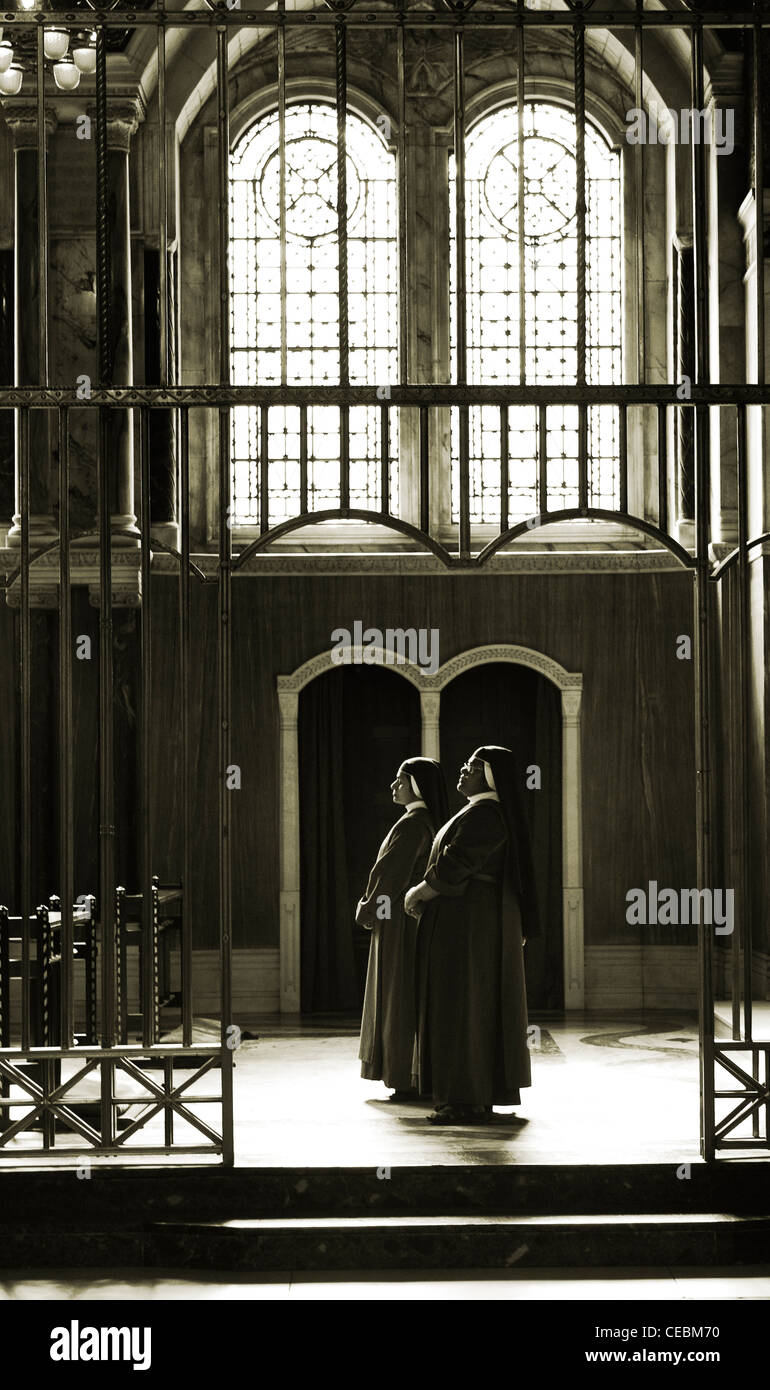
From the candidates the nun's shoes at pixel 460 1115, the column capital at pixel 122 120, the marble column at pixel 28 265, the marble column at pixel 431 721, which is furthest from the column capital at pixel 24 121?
the nun's shoes at pixel 460 1115

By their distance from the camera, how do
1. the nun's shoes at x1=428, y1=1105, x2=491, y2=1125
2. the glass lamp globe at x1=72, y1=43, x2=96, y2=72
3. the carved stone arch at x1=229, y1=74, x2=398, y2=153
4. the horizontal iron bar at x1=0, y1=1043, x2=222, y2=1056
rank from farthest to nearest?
1. the carved stone arch at x1=229, y1=74, x2=398, y2=153
2. the glass lamp globe at x1=72, y1=43, x2=96, y2=72
3. the nun's shoes at x1=428, y1=1105, x2=491, y2=1125
4. the horizontal iron bar at x1=0, y1=1043, x2=222, y2=1056

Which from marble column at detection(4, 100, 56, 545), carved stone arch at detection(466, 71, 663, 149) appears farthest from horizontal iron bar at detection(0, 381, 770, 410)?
carved stone arch at detection(466, 71, 663, 149)

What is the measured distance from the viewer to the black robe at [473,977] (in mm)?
7504

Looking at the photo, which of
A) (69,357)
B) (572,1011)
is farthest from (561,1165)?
(69,357)

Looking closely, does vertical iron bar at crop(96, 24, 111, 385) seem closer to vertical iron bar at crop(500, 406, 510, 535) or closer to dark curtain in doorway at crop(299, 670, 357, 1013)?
vertical iron bar at crop(500, 406, 510, 535)

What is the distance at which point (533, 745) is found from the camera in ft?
39.4

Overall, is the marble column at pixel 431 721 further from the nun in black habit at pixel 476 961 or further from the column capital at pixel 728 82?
the column capital at pixel 728 82

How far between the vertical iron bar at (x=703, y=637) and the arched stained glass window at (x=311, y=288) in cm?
542

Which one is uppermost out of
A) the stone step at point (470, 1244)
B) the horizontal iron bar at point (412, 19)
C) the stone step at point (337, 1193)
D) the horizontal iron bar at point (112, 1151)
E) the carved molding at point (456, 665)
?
the horizontal iron bar at point (412, 19)

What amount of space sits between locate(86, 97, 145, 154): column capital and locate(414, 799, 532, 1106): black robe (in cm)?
598

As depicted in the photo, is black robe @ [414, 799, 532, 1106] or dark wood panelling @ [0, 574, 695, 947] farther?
dark wood panelling @ [0, 574, 695, 947]

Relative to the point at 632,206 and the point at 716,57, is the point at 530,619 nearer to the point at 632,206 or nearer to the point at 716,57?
the point at 632,206

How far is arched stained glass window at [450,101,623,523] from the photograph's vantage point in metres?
12.1

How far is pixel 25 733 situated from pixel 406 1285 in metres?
2.64
